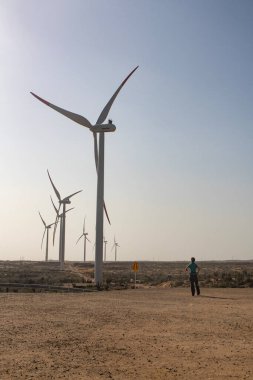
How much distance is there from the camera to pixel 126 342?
11.2 m

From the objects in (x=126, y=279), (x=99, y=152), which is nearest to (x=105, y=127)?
(x=99, y=152)

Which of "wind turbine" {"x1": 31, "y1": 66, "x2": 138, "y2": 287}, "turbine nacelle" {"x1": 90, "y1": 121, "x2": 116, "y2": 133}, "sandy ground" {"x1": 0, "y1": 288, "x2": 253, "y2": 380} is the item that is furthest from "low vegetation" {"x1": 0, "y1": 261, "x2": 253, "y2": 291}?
"sandy ground" {"x1": 0, "y1": 288, "x2": 253, "y2": 380}

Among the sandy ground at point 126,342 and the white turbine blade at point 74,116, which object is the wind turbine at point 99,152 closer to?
the white turbine blade at point 74,116

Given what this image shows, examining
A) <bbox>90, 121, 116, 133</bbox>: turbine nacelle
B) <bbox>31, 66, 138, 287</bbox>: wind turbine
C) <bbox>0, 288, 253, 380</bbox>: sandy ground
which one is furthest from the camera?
<bbox>90, 121, 116, 133</bbox>: turbine nacelle

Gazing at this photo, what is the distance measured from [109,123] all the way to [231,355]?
3197 cm

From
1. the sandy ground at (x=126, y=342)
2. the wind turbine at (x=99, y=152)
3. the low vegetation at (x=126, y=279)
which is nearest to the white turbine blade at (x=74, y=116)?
the wind turbine at (x=99, y=152)

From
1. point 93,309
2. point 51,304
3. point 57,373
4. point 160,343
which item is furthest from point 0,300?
point 57,373

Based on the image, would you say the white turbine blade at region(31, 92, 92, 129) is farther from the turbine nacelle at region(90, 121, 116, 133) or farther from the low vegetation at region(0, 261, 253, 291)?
the low vegetation at region(0, 261, 253, 291)

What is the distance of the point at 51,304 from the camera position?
19906 millimetres

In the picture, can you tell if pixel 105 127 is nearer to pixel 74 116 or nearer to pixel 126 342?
pixel 74 116

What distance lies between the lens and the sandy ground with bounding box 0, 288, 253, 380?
27.9 feet

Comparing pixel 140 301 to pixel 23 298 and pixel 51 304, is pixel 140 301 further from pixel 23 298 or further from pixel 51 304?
pixel 23 298

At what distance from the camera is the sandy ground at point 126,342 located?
8.51m

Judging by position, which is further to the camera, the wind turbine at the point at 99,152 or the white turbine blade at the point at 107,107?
the white turbine blade at the point at 107,107
